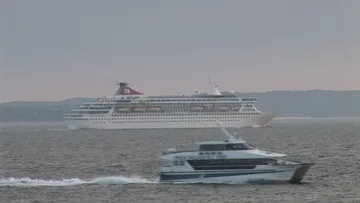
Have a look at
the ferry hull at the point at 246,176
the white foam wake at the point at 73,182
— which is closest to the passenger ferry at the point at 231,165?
the ferry hull at the point at 246,176

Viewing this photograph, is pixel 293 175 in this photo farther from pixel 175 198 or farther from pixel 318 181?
pixel 175 198

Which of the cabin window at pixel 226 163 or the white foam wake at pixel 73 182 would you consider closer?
the cabin window at pixel 226 163

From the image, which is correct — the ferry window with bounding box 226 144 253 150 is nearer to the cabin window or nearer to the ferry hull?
the cabin window

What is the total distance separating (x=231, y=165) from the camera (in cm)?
5459

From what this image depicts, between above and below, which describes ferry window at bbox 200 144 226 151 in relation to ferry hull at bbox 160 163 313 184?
above

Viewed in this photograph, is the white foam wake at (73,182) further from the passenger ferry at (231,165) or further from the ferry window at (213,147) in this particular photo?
the ferry window at (213,147)

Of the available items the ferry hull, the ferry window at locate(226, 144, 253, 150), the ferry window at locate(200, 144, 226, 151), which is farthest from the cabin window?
the ferry window at locate(226, 144, 253, 150)

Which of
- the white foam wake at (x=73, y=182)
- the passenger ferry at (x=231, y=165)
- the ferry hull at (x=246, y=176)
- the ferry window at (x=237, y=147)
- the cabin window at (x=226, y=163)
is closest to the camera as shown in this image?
the cabin window at (x=226, y=163)

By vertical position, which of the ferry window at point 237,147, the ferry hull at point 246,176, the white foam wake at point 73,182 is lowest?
the ferry hull at point 246,176

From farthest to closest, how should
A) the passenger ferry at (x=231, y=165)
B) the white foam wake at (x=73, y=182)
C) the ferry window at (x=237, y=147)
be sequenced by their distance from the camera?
1. the white foam wake at (x=73, y=182)
2. the ferry window at (x=237, y=147)
3. the passenger ferry at (x=231, y=165)

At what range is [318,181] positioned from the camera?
5856cm

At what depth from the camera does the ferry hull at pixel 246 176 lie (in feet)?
179

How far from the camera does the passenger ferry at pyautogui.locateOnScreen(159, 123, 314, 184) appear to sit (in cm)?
5431

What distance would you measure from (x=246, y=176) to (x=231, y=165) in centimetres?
125
